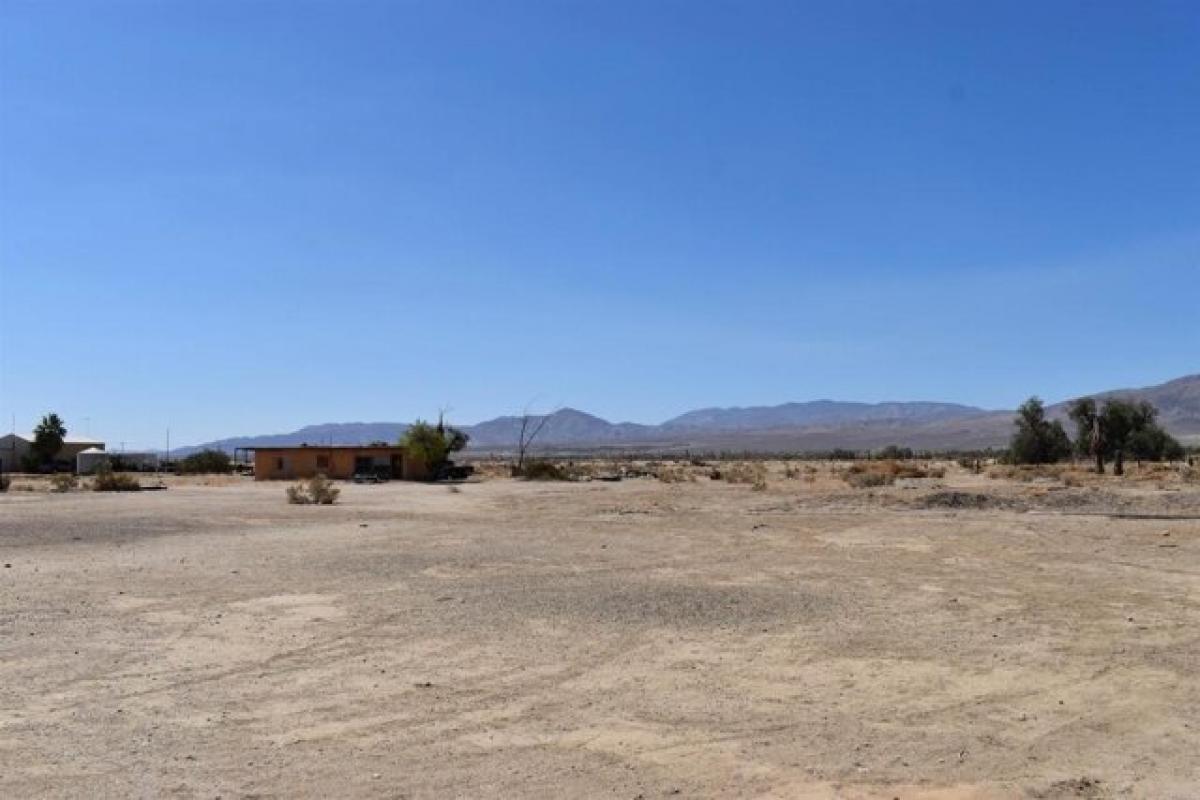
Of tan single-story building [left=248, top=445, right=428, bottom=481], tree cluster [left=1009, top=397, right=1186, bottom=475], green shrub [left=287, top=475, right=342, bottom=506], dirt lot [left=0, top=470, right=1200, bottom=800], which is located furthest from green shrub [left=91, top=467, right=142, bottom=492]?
tree cluster [left=1009, top=397, right=1186, bottom=475]

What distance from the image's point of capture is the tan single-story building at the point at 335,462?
2970 inches

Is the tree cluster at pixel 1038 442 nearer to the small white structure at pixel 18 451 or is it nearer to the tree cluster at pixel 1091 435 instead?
the tree cluster at pixel 1091 435

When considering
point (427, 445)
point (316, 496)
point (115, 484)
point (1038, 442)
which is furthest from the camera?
point (1038, 442)

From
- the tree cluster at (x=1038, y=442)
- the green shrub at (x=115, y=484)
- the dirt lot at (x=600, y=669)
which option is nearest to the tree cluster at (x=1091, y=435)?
the tree cluster at (x=1038, y=442)

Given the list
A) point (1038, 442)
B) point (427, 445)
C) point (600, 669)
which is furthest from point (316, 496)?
point (1038, 442)

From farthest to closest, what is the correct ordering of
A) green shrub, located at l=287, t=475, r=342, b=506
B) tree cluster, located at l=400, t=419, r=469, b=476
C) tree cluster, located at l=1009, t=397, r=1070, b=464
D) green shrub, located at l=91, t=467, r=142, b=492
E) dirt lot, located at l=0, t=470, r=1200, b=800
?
tree cluster, located at l=1009, t=397, r=1070, b=464 → tree cluster, located at l=400, t=419, r=469, b=476 → green shrub, located at l=91, t=467, r=142, b=492 → green shrub, located at l=287, t=475, r=342, b=506 → dirt lot, located at l=0, t=470, r=1200, b=800

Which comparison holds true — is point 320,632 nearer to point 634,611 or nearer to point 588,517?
point 634,611

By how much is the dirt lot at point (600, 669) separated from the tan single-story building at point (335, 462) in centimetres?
4928

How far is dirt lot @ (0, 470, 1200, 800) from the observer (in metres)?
8.23

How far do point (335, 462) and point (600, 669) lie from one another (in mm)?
67536

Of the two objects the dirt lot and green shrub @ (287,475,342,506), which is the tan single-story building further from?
the dirt lot

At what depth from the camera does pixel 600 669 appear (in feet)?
39.0

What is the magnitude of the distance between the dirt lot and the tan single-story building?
49285 mm

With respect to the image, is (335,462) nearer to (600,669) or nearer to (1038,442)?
(1038,442)
